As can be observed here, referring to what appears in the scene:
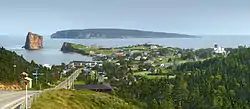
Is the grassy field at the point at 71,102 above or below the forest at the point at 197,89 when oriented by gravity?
above

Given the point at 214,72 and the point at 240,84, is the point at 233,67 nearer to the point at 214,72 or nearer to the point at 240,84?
the point at 214,72

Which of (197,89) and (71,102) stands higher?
(71,102)

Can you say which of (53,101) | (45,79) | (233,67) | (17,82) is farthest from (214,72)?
(53,101)

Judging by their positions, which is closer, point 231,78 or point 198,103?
point 198,103

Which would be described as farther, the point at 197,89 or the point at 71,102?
the point at 197,89

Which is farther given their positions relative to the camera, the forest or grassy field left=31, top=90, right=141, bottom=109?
the forest

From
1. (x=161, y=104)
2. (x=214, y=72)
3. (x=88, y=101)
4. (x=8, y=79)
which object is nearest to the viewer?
(x=88, y=101)

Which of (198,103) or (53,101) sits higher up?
(53,101)

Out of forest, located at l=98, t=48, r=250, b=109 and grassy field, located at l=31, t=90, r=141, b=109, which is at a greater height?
grassy field, located at l=31, t=90, r=141, b=109

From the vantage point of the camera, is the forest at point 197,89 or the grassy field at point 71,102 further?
the forest at point 197,89

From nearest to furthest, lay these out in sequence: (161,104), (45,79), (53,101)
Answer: (53,101) < (161,104) < (45,79)

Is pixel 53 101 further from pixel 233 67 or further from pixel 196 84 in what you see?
pixel 233 67
